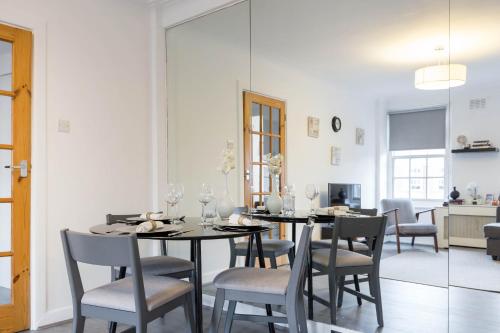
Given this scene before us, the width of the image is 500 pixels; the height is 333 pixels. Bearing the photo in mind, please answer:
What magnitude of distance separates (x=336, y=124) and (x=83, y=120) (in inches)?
80.2

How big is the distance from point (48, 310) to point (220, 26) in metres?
2.71

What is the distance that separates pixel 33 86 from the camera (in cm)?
299

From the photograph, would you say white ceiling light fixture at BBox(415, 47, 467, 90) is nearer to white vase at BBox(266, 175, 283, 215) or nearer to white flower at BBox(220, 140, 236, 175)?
white vase at BBox(266, 175, 283, 215)

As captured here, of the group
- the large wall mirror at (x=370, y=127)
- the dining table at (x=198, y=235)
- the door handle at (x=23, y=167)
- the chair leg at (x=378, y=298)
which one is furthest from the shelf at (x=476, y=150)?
the door handle at (x=23, y=167)

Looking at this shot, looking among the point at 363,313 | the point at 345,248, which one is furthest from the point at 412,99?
the point at 363,313

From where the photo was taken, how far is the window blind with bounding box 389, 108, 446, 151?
2430 mm

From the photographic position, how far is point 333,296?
8.77 feet

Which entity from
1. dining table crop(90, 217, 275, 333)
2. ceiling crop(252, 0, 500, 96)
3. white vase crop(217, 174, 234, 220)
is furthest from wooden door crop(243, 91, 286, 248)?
dining table crop(90, 217, 275, 333)

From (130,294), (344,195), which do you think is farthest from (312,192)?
(130,294)

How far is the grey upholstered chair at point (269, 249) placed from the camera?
2971mm

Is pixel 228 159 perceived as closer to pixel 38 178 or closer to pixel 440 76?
pixel 38 178

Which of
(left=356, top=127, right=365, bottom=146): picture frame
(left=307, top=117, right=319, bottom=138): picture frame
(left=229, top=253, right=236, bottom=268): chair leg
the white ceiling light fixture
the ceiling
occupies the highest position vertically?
the ceiling

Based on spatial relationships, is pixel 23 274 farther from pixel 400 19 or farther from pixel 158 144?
pixel 400 19

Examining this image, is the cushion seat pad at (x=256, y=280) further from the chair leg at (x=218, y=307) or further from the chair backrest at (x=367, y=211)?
the chair backrest at (x=367, y=211)
